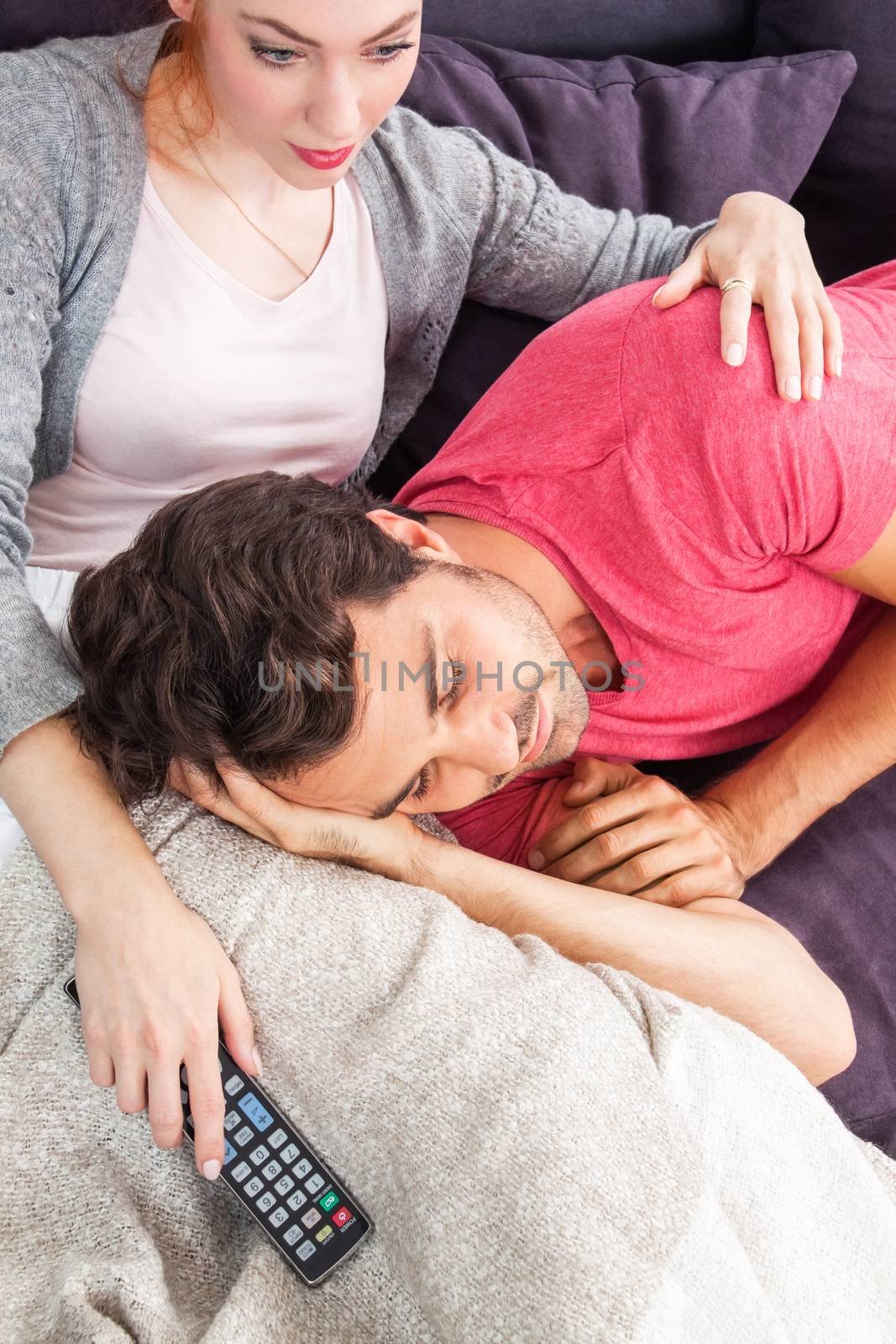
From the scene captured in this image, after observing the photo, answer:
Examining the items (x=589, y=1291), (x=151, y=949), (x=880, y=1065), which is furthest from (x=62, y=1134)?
(x=880, y=1065)

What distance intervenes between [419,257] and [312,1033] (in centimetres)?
99

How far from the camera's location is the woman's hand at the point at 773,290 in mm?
1044

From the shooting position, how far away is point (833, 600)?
4.19ft

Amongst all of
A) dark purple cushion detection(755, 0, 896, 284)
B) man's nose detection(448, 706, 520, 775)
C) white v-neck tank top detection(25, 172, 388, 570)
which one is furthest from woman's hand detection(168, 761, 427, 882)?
dark purple cushion detection(755, 0, 896, 284)

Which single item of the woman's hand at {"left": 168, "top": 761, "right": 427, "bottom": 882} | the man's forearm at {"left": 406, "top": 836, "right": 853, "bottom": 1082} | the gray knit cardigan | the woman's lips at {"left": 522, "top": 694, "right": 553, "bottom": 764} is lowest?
the man's forearm at {"left": 406, "top": 836, "right": 853, "bottom": 1082}

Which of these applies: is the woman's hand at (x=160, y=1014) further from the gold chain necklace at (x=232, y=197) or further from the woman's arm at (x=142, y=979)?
the gold chain necklace at (x=232, y=197)

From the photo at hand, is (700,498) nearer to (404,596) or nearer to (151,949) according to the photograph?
(404,596)

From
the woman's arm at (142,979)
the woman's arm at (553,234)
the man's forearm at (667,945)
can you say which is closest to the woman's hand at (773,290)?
the woman's arm at (553,234)

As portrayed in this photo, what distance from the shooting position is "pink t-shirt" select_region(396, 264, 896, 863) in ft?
3.47

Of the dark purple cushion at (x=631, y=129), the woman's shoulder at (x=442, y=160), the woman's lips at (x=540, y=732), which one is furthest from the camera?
the dark purple cushion at (x=631, y=129)

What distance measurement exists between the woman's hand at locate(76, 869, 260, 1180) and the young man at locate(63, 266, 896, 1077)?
142mm

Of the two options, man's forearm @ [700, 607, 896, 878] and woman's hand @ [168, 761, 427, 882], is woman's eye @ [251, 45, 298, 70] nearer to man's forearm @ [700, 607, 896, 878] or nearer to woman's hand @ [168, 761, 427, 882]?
woman's hand @ [168, 761, 427, 882]

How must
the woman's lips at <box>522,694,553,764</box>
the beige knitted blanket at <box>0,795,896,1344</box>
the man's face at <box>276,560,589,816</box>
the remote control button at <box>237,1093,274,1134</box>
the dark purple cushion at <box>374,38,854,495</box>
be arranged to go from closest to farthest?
the beige knitted blanket at <box>0,795,896,1344</box> < the remote control button at <box>237,1093,274,1134</box> < the man's face at <box>276,560,589,816</box> < the woman's lips at <box>522,694,553,764</box> < the dark purple cushion at <box>374,38,854,495</box>

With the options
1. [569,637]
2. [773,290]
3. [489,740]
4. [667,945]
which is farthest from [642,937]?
[773,290]
